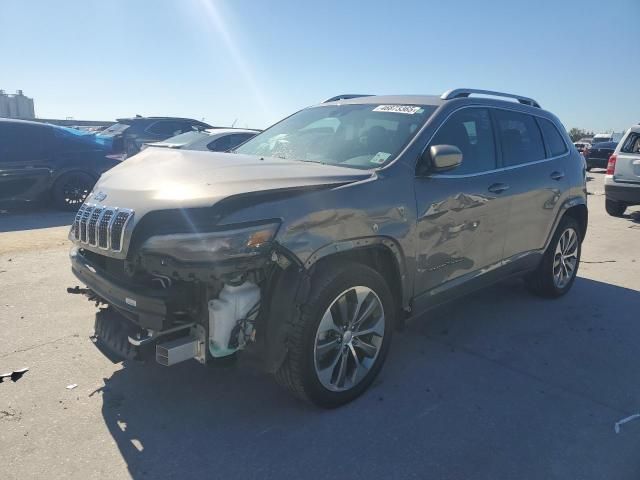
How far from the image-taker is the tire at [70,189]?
9969mm

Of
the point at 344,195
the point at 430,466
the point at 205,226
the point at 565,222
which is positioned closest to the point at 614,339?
the point at 565,222

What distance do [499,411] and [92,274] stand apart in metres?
2.60

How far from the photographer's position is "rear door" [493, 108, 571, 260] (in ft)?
15.0

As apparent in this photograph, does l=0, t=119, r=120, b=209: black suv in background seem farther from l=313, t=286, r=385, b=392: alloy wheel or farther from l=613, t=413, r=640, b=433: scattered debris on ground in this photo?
l=613, t=413, r=640, b=433: scattered debris on ground

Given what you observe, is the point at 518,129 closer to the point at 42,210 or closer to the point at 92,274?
the point at 92,274

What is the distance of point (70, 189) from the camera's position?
10195 millimetres

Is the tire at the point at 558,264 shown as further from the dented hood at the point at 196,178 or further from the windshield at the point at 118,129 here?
the windshield at the point at 118,129

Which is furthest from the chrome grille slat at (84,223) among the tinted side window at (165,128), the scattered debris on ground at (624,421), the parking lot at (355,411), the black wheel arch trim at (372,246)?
the tinted side window at (165,128)

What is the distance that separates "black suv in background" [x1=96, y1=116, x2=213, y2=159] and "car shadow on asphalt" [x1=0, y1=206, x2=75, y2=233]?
13.1 ft

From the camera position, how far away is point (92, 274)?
10.2 feet

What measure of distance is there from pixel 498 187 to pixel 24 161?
8534mm

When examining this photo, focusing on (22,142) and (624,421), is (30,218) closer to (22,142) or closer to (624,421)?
(22,142)

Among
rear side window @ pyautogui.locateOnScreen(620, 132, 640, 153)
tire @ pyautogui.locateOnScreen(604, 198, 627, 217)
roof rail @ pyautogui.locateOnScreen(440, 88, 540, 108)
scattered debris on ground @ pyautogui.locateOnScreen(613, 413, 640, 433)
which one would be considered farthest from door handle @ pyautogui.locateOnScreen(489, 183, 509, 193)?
tire @ pyautogui.locateOnScreen(604, 198, 627, 217)

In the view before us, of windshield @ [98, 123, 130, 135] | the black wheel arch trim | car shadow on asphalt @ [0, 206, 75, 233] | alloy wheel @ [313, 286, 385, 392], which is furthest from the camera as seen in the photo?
windshield @ [98, 123, 130, 135]
